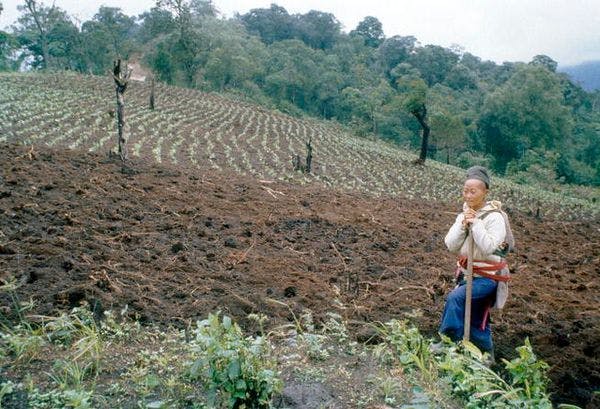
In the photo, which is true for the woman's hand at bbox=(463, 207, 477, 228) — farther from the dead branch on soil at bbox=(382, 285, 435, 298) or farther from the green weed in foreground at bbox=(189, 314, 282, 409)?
the dead branch on soil at bbox=(382, 285, 435, 298)

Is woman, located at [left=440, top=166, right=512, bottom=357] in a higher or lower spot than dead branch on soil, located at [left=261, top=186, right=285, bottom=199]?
higher

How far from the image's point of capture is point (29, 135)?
1444 cm

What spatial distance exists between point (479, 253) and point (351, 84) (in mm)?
54035

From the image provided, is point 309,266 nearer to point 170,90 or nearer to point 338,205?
point 338,205

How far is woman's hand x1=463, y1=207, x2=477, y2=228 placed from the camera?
3.49m

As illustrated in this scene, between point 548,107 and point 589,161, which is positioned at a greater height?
point 548,107

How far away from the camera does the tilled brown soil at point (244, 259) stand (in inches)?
173

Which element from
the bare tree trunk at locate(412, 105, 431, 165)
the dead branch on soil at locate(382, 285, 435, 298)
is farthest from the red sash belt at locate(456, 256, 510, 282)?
the bare tree trunk at locate(412, 105, 431, 165)

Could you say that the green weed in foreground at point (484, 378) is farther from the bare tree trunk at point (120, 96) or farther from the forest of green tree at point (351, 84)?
the forest of green tree at point (351, 84)

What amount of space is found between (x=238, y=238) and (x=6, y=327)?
319 centimetres

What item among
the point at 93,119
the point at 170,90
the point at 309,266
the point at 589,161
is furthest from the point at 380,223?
the point at 589,161

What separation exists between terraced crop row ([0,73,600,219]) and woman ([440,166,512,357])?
985 centimetres

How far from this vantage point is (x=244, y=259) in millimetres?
5660

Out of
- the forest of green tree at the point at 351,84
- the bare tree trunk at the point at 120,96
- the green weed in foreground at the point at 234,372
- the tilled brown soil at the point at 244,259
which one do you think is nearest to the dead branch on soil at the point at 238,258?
the tilled brown soil at the point at 244,259
